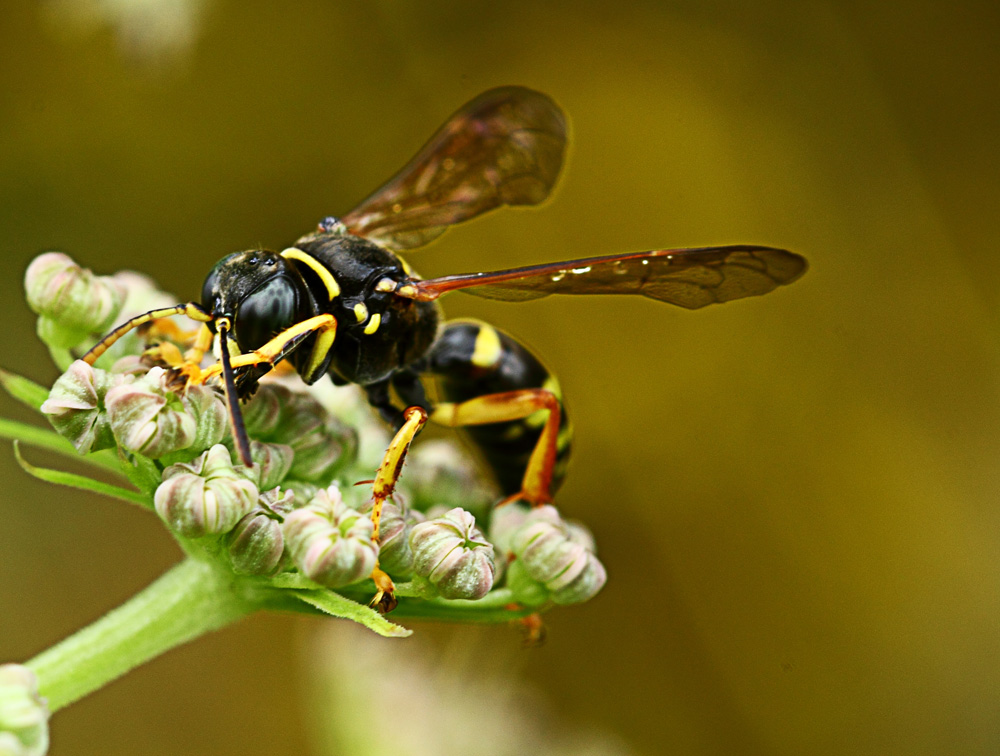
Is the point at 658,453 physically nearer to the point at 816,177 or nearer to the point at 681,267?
the point at 816,177

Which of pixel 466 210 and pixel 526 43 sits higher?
pixel 526 43

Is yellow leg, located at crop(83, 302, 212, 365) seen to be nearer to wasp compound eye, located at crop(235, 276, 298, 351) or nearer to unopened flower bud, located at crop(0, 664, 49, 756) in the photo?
wasp compound eye, located at crop(235, 276, 298, 351)

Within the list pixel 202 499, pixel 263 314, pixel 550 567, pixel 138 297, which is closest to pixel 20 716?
pixel 202 499

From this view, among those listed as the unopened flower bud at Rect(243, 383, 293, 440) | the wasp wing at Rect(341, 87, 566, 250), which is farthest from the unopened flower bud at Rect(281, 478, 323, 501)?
the wasp wing at Rect(341, 87, 566, 250)

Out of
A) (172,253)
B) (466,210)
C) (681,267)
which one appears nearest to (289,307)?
(681,267)

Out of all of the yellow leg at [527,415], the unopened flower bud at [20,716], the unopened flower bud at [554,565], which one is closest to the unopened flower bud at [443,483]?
the yellow leg at [527,415]
